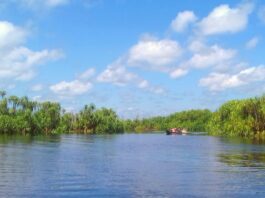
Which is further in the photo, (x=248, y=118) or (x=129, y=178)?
(x=248, y=118)

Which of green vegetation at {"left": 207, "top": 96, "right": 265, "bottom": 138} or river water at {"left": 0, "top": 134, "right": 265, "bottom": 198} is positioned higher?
green vegetation at {"left": 207, "top": 96, "right": 265, "bottom": 138}

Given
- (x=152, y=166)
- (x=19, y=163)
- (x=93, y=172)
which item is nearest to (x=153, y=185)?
(x=93, y=172)

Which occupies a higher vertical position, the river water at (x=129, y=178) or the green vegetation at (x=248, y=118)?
the green vegetation at (x=248, y=118)

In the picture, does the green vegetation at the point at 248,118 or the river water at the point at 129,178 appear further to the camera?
the green vegetation at the point at 248,118

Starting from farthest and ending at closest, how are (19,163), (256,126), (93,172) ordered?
(256,126) < (19,163) < (93,172)

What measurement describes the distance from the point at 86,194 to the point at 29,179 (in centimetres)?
977

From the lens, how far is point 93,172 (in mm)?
53719

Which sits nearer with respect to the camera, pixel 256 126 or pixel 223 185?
pixel 223 185

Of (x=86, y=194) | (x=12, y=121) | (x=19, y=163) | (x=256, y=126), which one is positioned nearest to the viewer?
(x=86, y=194)

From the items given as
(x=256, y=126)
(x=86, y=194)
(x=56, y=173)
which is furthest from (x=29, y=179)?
(x=256, y=126)

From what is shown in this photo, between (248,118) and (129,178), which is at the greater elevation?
(248,118)

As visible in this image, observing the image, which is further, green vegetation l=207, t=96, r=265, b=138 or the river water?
green vegetation l=207, t=96, r=265, b=138

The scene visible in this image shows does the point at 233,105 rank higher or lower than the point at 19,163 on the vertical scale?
higher

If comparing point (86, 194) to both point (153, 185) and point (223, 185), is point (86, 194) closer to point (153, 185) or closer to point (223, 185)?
point (153, 185)
